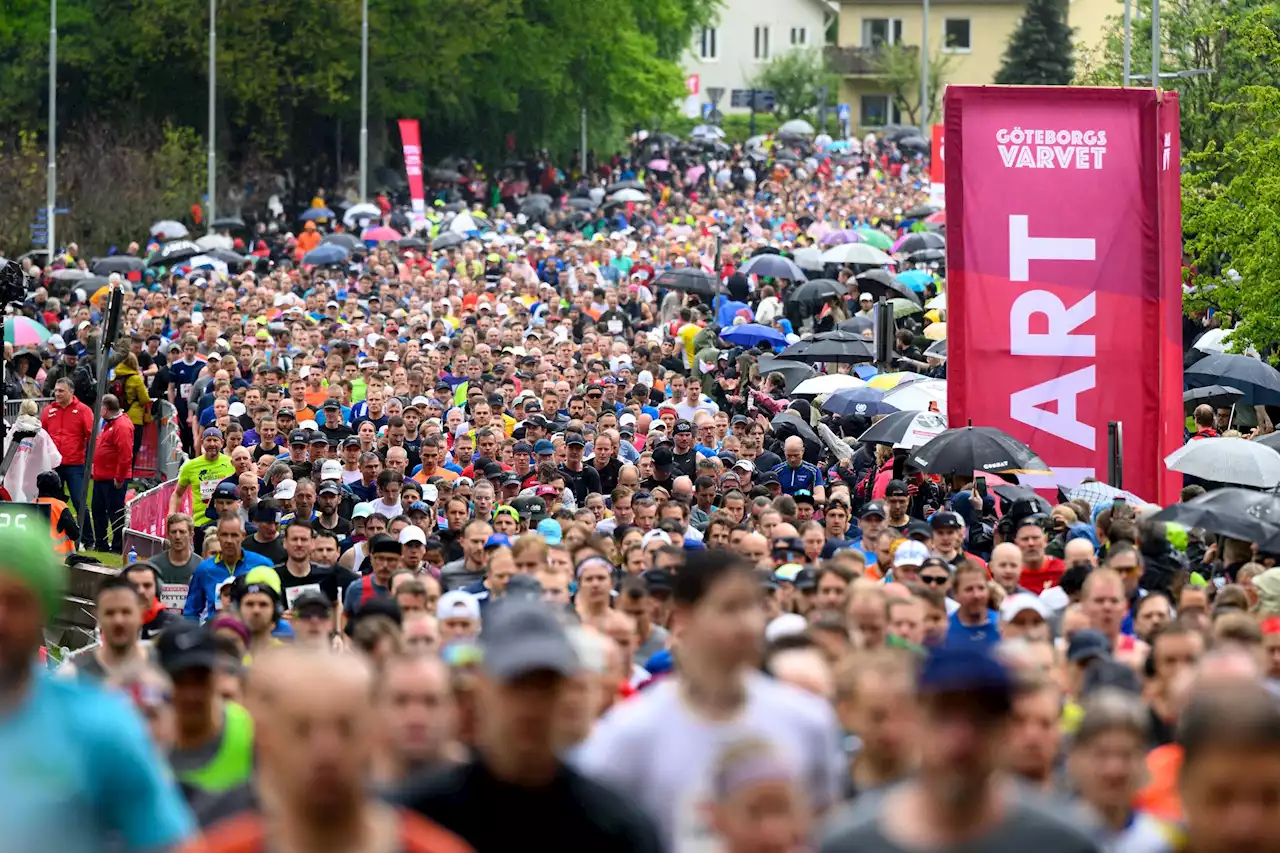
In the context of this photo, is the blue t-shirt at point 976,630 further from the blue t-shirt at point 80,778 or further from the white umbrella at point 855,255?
the white umbrella at point 855,255

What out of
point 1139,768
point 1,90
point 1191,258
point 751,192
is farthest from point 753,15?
point 1139,768

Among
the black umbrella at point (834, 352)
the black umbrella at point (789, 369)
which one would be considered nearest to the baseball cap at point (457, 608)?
the black umbrella at point (789, 369)

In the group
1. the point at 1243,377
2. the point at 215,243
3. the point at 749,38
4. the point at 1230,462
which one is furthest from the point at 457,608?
the point at 749,38

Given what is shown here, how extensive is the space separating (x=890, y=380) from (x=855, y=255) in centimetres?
1647

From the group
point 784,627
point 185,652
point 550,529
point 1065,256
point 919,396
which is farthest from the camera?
point 919,396

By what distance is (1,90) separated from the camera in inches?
2331

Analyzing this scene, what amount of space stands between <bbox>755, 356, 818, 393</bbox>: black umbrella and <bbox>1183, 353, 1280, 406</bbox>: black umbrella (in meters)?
3.70

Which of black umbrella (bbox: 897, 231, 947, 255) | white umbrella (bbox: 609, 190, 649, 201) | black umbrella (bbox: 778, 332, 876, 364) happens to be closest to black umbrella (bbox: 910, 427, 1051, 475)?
black umbrella (bbox: 778, 332, 876, 364)

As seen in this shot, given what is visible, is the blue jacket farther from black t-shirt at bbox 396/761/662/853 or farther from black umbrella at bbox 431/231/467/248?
black umbrella at bbox 431/231/467/248

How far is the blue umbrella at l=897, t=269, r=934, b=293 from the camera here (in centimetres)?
3538

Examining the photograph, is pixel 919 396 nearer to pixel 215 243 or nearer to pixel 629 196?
pixel 215 243

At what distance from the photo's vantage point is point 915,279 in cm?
3566

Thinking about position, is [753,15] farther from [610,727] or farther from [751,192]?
[610,727]

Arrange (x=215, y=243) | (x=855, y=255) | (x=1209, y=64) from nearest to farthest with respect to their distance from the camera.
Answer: (x=1209, y=64), (x=855, y=255), (x=215, y=243)
